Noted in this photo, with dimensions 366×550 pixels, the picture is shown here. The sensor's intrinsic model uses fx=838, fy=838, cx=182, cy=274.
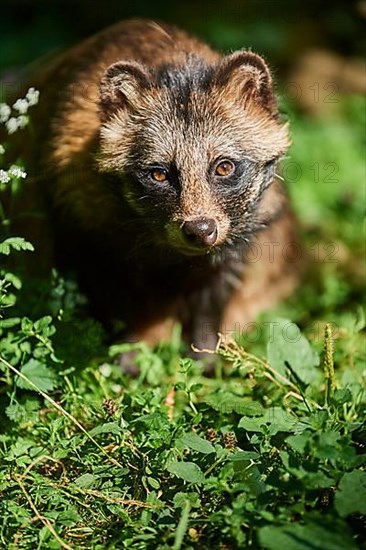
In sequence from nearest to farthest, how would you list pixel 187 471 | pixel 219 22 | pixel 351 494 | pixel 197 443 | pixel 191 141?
pixel 351 494 < pixel 187 471 < pixel 197 443 < pixel 191 141 < pixel 219 22

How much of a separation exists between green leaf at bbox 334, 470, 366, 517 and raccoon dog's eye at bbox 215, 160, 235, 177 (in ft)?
6.03

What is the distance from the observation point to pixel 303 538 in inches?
122

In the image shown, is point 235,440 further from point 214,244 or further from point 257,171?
point 257,171

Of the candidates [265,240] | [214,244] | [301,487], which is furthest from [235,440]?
[265,240]

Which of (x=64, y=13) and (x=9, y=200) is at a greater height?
(x=64, y=13)

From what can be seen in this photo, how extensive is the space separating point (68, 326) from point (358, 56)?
6.71 metres

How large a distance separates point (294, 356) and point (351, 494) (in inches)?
55.2

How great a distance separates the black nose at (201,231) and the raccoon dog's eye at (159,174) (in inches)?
14.3

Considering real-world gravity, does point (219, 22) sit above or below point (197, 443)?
above

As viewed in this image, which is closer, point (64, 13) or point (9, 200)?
point (9, 200)

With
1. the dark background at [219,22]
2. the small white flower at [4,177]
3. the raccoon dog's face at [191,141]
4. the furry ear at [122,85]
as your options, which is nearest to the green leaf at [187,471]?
the raccoon dog's face at [191,141]

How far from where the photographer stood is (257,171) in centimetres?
470

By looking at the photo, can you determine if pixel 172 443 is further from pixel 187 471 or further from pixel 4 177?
pixel 4 177

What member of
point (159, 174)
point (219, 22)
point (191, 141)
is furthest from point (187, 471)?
point (219, 22)
